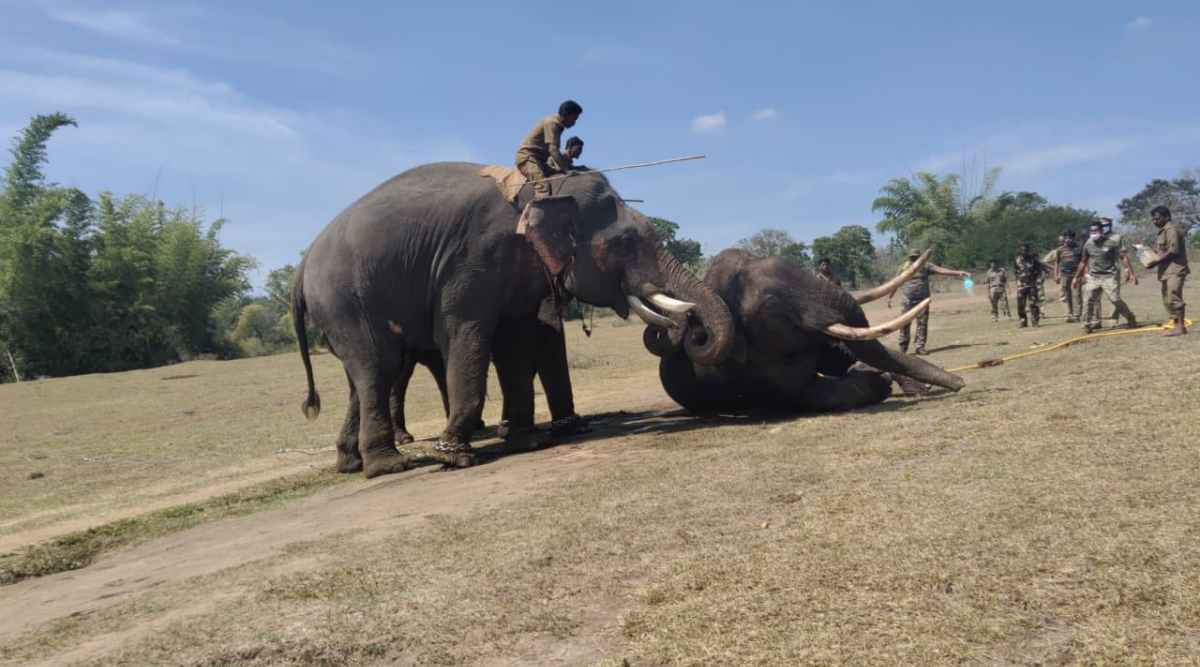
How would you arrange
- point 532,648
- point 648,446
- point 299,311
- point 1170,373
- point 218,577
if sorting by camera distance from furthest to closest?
1. point 299,311
2. point 648,446
3. point 1170,373
4. point 218,577
5. point 532,648

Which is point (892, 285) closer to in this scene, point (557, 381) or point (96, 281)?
point (557, 381)

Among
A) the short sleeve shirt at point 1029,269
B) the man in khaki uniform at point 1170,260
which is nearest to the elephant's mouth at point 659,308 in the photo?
the man in khaki uniform at point 1170,260

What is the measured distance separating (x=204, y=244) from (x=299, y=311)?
27.8 meters

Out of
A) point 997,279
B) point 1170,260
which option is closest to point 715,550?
point 1170,260

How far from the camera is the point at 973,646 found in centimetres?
288

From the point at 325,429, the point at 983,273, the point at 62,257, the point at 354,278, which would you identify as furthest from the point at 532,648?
the point at 983,273

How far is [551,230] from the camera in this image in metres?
8.32

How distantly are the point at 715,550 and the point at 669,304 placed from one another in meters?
4.28

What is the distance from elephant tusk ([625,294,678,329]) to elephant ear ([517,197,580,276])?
0.76m

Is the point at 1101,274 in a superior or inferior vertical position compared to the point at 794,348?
superior

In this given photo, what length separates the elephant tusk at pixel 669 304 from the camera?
809cm

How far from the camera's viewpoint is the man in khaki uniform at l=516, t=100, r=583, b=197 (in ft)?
28.1

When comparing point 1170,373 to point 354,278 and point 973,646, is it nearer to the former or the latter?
point 973,646

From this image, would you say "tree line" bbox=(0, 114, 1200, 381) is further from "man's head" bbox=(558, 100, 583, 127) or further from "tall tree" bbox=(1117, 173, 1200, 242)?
"tall tree" bbox=(1117, 173, 1200, 242)
